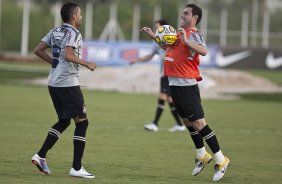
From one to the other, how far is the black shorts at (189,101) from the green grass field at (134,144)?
95 cm

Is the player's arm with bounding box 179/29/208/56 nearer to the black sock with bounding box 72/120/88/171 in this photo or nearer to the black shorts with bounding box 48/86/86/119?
the black shorts with bounding box 48/86/86/119

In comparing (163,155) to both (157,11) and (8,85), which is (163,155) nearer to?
(8,85)

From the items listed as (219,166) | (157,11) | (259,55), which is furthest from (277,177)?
(157,11)

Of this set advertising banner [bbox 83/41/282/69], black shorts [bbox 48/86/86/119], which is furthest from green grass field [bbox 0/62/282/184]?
advertising banner [bbox 83/41/282/69]

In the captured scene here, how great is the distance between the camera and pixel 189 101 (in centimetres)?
1278

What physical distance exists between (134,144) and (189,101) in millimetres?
4408

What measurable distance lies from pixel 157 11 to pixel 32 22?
31.7 feet

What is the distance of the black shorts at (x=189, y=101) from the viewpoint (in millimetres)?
12742

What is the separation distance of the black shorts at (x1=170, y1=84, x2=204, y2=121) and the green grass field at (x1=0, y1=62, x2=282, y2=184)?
954mm

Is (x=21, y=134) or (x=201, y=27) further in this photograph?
(x=201, y=27)

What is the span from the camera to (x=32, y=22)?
64062mm

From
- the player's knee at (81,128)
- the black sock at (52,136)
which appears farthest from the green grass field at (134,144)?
the player's knee at (81,128)

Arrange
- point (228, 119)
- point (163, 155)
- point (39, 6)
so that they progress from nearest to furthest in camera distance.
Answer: point (163, 155), point (228, 119), point (39, 6)

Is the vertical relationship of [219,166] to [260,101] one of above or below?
above
